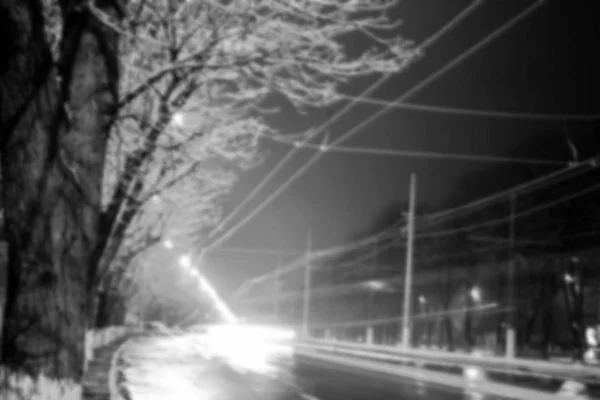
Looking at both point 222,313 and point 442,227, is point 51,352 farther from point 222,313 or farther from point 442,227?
point 222,313

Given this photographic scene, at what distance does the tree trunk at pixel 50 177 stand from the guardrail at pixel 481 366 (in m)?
12.7

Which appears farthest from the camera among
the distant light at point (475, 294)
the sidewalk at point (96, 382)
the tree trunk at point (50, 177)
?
the distant light at point (475, 294)

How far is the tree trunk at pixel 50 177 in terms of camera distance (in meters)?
6.07

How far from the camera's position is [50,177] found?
6.37m

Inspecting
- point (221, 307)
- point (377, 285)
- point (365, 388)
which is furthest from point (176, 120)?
point (221, 307)

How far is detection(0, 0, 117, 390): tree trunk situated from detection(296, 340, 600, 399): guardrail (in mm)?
12745

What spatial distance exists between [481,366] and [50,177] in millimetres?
20109

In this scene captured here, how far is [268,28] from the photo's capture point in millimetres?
8336

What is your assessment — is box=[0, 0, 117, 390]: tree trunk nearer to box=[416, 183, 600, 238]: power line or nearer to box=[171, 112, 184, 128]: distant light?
box=[171, 112, 184, 128]: distant light

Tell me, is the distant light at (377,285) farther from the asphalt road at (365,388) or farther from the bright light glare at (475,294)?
the asphalt road at (365,388)

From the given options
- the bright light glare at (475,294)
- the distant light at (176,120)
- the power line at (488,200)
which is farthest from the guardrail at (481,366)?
the bright light glare at (475,294)

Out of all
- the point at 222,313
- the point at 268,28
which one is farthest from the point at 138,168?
the point at 222,313

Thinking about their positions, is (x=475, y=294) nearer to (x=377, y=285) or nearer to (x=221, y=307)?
(x=377, y=285)

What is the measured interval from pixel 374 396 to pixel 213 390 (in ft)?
12.6
